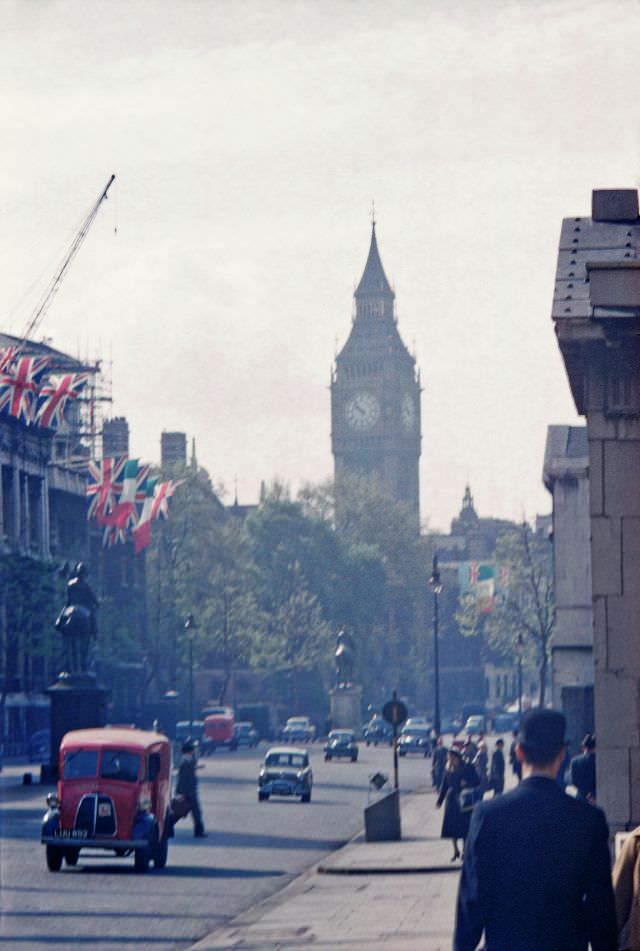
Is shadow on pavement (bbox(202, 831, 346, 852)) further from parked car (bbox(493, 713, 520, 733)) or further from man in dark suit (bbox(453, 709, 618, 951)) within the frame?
parked car (bbox(493, 713, 520, 733))

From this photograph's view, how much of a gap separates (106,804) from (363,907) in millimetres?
6808

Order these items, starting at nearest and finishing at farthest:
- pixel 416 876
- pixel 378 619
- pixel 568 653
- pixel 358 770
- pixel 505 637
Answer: pixel 416 876 < pixel 568 653 < pixel 358 770 < pixel 505 637 < pixel 378 619

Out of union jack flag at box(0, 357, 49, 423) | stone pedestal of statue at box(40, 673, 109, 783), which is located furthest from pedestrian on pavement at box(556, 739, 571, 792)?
union jack flag at box(0, 357, 49, 423)

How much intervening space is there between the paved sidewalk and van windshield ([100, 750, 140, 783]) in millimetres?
2969

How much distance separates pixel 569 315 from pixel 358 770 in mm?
59535

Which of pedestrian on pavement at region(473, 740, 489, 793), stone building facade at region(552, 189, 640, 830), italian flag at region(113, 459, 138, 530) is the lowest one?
pedestrian on pavement at region(473, 740, 489, 793)

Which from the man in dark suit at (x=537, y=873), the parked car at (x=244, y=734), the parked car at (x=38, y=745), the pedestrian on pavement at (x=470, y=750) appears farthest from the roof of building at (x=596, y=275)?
the parked car at (x=244, y=734)

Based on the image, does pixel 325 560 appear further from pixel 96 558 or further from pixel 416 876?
pixel 416 876

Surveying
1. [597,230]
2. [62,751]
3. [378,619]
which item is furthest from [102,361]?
[597,230]

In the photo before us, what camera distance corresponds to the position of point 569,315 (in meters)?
20.4

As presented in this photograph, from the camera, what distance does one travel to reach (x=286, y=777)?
5650 centimetres

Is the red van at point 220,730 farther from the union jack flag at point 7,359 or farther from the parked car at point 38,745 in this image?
the union jack flag at point 7,359

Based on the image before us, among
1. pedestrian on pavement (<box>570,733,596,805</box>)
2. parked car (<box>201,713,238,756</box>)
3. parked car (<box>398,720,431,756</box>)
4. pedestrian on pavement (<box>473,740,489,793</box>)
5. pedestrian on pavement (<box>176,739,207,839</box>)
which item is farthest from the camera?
parked car (<box>201,713,238,756</box>)

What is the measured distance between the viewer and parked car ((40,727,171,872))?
103 ft
